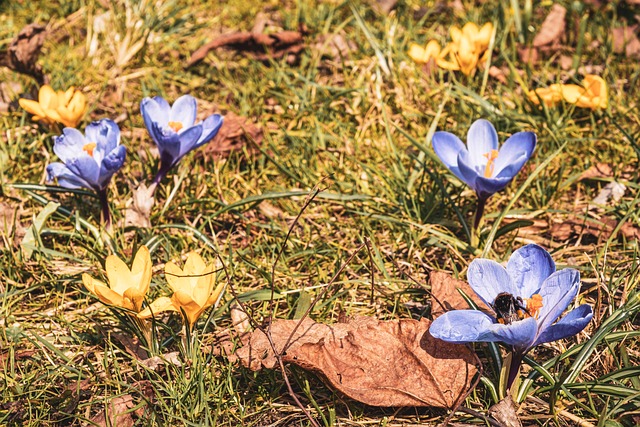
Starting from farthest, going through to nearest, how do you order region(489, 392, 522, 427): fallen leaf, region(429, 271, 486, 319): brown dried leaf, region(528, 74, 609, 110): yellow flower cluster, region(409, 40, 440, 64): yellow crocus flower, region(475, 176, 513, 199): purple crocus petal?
region(409, 40, 440, 64): yellow crocus flower
region(528, 74, 609, 110): yellow flower cluster
region(475, 176, 513, 199): purple crocus petal
region(429, 271, 486, 319): brown dried leaf
region(489, 392, 522, 427): fallen leaf

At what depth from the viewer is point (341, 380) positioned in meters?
1.74

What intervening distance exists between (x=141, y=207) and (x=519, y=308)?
4.39 feet

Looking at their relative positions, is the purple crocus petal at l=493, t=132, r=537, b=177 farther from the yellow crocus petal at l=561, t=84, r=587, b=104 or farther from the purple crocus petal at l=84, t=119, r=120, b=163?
the purple crocus petal at l=84, t=119, r=120, b=163

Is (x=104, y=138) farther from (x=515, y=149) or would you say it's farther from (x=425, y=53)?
(x=425, y=53)

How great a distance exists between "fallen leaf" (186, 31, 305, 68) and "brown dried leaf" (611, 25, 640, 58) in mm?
→ 1480

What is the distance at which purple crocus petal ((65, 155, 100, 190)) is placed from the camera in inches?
86.8

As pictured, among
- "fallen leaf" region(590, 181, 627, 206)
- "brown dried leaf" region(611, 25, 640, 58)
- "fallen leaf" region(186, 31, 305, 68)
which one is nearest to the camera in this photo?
"fallen leaf" region(590, 181, 627, 206)

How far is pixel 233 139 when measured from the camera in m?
2.81

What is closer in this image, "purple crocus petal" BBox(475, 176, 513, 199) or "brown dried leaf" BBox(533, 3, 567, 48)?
"purple crocus petal" BBox(475, 176, 513, 199)

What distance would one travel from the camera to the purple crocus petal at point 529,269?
1.74 metres

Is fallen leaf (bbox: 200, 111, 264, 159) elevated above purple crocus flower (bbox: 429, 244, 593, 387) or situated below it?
below

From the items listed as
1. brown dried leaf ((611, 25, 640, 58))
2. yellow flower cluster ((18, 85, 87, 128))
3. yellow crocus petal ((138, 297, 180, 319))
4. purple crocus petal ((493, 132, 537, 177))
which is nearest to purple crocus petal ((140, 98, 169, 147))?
yellow flower cluster ((18, 85, 87, 128))

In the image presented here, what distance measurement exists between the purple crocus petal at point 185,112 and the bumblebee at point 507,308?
1.35 m

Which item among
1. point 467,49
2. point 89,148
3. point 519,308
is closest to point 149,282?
point 89,148
